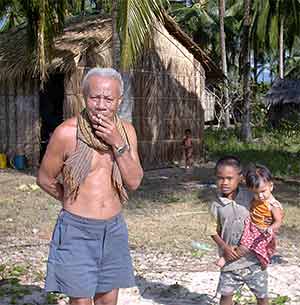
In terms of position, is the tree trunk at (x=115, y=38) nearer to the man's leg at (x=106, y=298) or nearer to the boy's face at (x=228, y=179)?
the boy's face at (x=228, y=179)

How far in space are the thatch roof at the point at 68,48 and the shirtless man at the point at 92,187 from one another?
8608mm

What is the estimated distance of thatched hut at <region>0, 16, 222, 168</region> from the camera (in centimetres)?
1180

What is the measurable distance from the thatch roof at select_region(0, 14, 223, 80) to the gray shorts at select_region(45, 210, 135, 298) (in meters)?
8.70

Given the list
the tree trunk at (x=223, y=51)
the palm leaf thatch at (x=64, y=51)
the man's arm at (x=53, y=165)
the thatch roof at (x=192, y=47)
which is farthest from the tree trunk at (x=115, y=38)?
the tree trunk at (x=223, y=51)

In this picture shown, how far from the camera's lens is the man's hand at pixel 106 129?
3014 millimetres

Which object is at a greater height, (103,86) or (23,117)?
(103,86)

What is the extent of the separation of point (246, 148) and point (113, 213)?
587 inches

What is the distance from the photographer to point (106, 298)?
10.7ft

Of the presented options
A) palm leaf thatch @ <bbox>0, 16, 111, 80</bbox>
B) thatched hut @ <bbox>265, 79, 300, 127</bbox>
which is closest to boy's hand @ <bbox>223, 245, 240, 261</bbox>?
palm leaf thatch @ <bbox>0, 16, 111, 80</bbox>

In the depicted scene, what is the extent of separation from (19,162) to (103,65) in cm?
281

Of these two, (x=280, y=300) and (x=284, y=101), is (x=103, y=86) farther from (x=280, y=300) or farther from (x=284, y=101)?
(x=284, y=101)

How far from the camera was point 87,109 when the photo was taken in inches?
121

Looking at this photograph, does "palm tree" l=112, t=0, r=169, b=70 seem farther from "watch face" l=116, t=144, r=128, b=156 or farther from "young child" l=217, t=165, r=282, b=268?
"watch face" l=116, t=144, r=128, b=156

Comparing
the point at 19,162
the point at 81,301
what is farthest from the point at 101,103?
the point at 19,162
